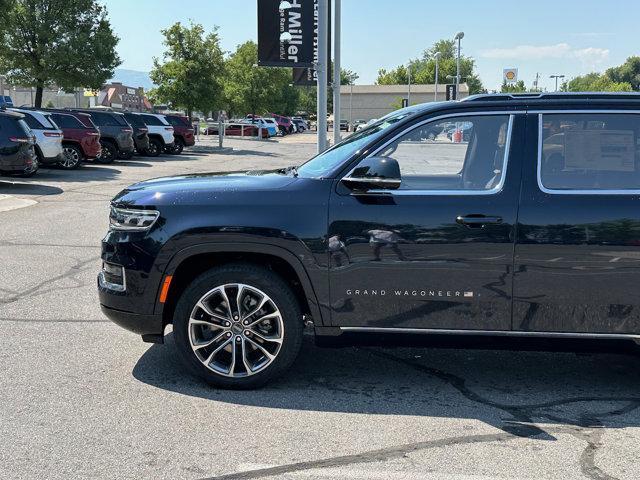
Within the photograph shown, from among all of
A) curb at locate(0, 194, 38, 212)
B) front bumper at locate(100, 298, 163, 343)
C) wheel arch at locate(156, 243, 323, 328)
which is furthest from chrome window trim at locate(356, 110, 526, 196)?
curb at locate(0, 194, 38, 212)

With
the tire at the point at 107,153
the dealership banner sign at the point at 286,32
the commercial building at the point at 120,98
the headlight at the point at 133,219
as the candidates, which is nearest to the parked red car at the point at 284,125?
the tire at the point at 107,153

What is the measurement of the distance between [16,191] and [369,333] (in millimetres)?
14028

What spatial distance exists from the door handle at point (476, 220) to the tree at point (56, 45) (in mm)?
31942

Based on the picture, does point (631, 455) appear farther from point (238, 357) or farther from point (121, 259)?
point (121, 259)

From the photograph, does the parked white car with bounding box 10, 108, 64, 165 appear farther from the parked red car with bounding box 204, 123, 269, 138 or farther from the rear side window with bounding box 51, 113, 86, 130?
the parked red car with bounding box 204, 123, 269, 138

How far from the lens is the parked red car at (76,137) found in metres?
21.8

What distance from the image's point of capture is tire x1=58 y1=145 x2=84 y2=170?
2202 cm

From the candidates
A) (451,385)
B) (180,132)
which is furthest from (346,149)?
(180,132)

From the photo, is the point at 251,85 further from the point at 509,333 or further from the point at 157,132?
the point at 509,333

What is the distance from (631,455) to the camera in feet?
12.2

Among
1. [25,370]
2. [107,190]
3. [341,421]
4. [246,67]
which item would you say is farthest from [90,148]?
[246,67]

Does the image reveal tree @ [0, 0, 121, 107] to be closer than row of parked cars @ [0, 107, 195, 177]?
No

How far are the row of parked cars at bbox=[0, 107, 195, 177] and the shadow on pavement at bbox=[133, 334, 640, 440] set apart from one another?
12.2m

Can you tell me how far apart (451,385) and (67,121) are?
1980 cm
